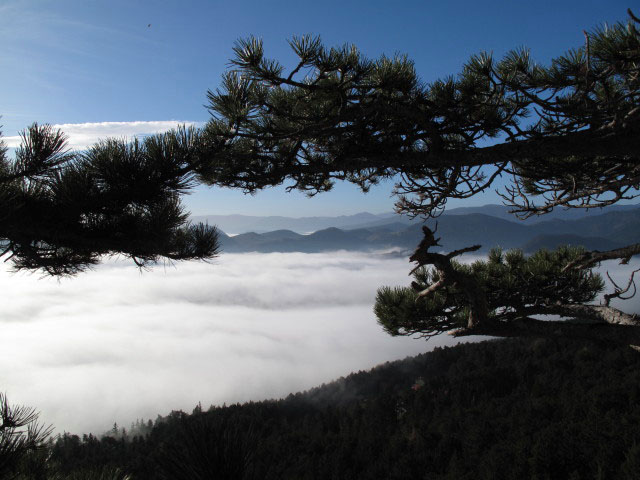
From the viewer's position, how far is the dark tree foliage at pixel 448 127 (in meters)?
2.56

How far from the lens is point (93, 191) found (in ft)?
9.34

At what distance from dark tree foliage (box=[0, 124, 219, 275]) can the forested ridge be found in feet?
5.66

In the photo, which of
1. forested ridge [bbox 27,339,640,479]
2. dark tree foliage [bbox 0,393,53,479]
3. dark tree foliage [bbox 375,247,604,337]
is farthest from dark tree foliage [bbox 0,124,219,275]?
dark tree foliage [bbox 375,247,604,337]

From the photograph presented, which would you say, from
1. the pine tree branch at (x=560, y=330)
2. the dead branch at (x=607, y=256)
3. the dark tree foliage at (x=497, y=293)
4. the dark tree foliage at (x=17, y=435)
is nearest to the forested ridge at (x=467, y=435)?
the dark tree foliage at (x=17, y=435)

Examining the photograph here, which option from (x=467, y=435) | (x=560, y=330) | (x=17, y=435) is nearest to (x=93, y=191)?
(x=17, y=435)

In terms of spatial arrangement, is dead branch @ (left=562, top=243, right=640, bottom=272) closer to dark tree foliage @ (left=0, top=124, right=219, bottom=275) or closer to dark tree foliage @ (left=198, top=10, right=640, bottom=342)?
dark tree foliage @ (left=198, top=10, right=640, bottom=342)

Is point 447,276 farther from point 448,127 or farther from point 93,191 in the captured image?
point 93,191

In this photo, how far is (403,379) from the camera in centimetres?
3347

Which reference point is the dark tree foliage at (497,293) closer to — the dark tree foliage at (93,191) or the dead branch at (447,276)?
the dead branch at (447,276)

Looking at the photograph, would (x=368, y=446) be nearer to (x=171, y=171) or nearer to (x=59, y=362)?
(x=171, y=171)

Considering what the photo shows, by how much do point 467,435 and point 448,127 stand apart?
788 centimetres

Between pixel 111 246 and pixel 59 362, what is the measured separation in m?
165

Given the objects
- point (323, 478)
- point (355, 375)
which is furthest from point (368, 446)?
point (355, 375)

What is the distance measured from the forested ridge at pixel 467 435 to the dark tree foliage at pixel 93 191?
1.73 metres
